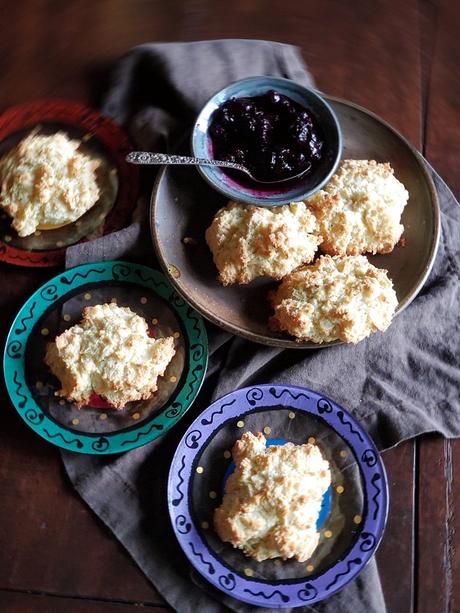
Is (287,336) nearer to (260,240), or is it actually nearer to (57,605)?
(260,240)

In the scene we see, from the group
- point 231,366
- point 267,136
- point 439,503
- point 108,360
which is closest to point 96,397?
point 108,360

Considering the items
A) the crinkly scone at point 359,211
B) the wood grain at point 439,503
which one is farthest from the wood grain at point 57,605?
the crinkly scone at point 359,211

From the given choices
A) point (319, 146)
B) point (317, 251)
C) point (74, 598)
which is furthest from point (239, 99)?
point (74, 598)

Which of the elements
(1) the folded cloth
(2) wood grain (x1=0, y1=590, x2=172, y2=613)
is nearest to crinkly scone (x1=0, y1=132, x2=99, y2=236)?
(1) the folded cloth

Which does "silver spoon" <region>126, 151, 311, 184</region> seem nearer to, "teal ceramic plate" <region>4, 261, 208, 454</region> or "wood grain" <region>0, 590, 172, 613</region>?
"teal ceramic plate" <region>4, 261, 208, 454</region>

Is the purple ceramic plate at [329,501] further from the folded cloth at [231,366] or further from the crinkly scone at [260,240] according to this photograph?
the crinkly scone at [260,240]

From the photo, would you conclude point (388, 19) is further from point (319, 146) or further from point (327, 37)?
point (319, 146)
